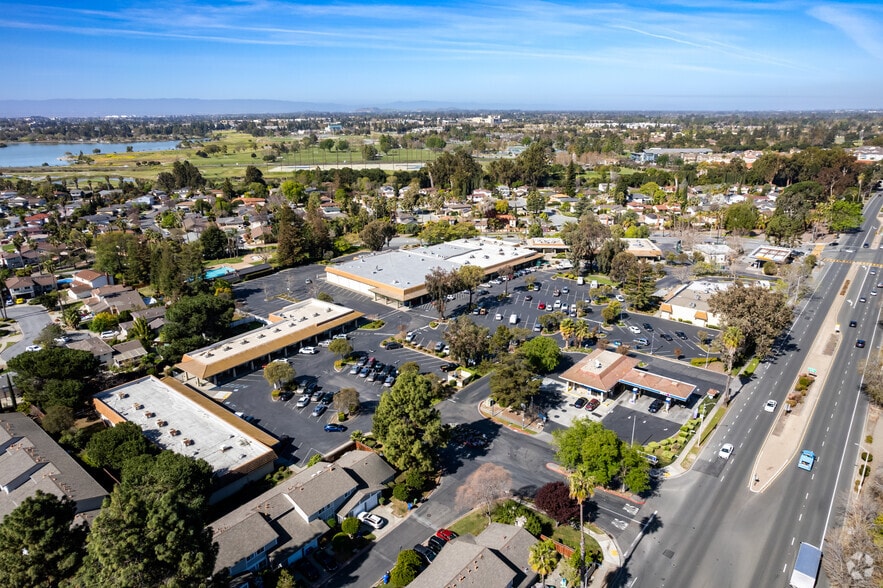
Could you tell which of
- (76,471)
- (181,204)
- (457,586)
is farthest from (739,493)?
(181,204)

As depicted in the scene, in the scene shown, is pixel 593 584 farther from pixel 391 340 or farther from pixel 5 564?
pixel 391 340

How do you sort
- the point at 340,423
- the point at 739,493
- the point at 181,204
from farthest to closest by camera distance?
the point at 181,204
the point at 340,423
the point at 739,493

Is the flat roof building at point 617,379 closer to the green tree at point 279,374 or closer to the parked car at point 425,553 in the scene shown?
the parked car at point 425,553

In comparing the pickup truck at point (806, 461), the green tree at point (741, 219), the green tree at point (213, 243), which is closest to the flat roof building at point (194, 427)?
the pickup truck at point (806, 461)

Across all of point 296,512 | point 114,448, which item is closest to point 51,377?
point 114,448

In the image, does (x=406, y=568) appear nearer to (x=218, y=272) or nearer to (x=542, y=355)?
(x=542, y=355)

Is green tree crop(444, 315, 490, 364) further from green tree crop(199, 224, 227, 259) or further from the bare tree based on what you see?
green tree crop(199, 224, 227, 259)
